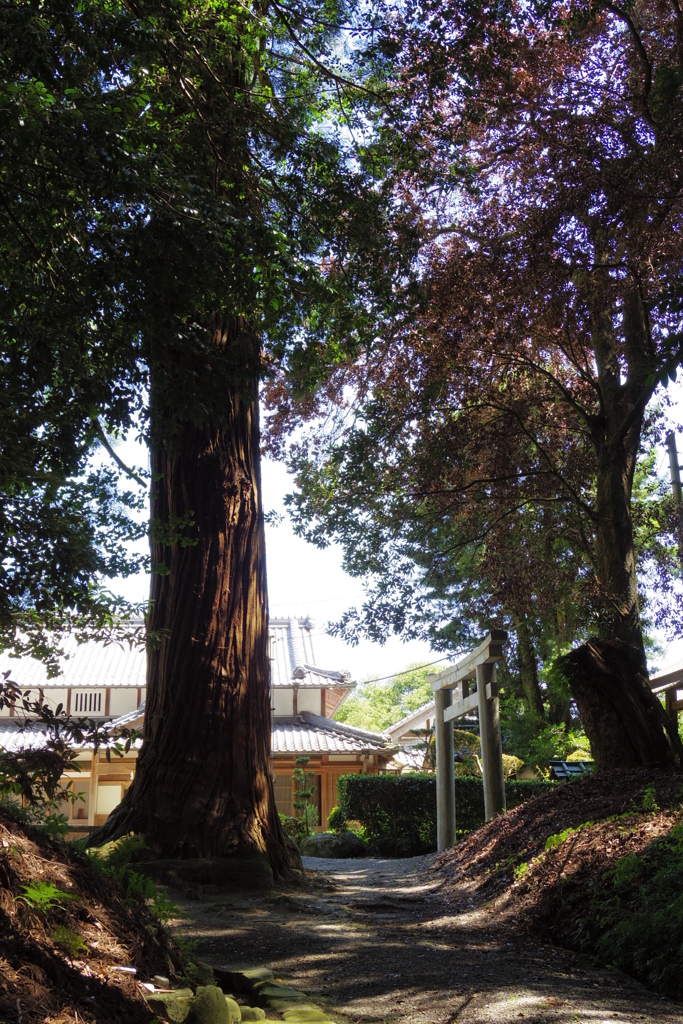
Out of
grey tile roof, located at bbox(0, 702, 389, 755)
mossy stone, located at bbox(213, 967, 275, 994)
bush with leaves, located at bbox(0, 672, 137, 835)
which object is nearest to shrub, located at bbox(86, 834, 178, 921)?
mossy stone, located at bbox(213, 967, 275, 994)

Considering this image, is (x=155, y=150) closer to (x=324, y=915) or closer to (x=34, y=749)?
(x=34, y=749)

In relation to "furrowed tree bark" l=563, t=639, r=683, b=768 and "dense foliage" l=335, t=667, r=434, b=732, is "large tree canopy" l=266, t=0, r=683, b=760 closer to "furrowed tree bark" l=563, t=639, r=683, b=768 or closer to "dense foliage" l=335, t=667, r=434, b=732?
"furrowed tree bark" l=563, t=639, r=683, b=768

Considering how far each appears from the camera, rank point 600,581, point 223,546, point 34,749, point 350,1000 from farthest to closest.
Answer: point 600,581 < point 223,546 < point 350,1000 < point 34,749

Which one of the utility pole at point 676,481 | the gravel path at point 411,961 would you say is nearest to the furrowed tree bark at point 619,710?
the gravel path at point 411,961

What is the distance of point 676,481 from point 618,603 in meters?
5.69

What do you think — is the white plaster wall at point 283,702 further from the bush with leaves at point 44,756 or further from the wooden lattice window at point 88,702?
the bush with leaves at point 44,756

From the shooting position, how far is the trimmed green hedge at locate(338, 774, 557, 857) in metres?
14.7

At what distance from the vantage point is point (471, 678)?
11.1 m

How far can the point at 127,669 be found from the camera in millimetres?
26703

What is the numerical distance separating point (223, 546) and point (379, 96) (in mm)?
4061

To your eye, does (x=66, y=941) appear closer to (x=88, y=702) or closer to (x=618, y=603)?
(x=618, y=603)

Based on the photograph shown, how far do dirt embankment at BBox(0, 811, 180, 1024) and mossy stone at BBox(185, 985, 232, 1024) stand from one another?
178 millimetres

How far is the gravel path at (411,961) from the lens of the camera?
3377mm

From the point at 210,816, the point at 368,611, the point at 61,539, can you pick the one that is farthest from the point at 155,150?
the point at 368,611
